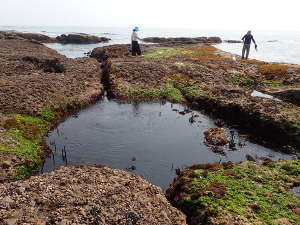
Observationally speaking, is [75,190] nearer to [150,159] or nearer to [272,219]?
[150,159]

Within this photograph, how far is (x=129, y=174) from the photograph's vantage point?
56.9 feet

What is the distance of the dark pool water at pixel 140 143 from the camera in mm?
20094

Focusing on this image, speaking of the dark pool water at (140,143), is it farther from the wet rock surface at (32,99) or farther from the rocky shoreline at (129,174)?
the rocky shoreline at (129,174)

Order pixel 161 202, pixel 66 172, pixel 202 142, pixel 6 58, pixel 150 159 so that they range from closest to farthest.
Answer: pixel 161 202
pixel 66 172
pixel 150 159
pixel 202 142
pixel 6 58

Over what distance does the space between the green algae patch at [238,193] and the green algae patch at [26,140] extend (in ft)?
29.0

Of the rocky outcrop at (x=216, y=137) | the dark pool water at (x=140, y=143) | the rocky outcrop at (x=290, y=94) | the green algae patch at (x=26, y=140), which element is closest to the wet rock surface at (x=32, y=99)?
the green algae patch at (x=26, y=140)

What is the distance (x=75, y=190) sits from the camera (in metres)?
14.8

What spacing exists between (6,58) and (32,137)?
2768cm

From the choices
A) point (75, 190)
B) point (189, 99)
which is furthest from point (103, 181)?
point (189, 99)

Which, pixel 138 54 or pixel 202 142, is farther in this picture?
pixel 138 54

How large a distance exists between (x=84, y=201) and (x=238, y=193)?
313 inches

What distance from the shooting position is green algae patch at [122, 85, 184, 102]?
33.9 metres

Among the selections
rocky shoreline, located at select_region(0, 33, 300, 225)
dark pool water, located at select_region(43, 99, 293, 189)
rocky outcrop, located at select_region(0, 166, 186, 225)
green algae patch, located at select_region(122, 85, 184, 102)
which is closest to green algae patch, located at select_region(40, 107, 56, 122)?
rocky shoreline, located at select_region(0, 33, 300, 225)

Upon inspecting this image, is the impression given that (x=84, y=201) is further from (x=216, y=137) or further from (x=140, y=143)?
(x=216, y=137)
